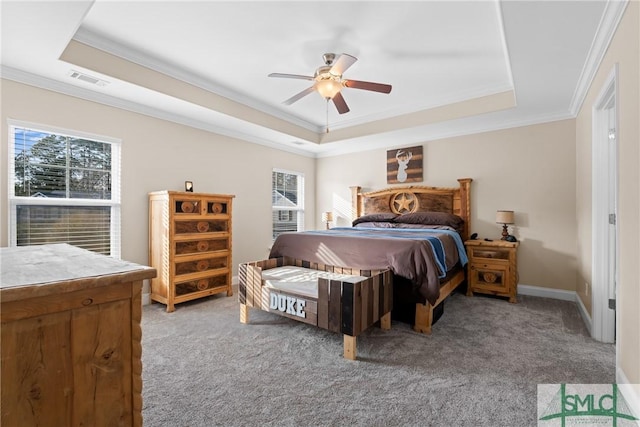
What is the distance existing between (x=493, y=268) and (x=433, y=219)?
97cm

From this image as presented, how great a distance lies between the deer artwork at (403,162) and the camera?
495cm

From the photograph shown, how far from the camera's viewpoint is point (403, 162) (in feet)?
16.4

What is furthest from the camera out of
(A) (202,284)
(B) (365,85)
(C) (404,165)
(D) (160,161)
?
(C) (404,165)

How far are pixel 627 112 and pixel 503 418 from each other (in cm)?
189

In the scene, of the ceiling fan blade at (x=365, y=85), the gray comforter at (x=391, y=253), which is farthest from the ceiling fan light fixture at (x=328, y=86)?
the gray comforter at (x=391, y=253)

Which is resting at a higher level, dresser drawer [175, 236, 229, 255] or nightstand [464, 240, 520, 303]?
dresser drawer [175, 236, 229, 255]

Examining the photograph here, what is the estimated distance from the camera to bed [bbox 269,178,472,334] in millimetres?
2609

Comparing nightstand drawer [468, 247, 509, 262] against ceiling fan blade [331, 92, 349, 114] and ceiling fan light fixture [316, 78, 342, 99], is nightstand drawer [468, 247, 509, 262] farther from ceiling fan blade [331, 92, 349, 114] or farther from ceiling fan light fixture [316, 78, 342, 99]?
ceiling fan light fixture [316, 78, 342, 99]

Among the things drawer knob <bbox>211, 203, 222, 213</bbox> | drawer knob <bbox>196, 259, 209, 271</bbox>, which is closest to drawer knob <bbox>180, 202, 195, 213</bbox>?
drawer knob <bbox>211, 203, 222, 213</bbox>

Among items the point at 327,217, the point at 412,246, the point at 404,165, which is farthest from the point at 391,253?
the point at 327,217

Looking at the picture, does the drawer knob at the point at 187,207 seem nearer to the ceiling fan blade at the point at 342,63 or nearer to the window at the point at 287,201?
the window at the point at 287,201

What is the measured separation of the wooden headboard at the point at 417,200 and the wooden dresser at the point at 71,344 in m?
4.34

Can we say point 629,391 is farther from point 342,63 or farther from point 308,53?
point 308,53

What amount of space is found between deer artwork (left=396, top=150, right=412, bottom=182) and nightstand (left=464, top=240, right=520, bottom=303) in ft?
5.19
